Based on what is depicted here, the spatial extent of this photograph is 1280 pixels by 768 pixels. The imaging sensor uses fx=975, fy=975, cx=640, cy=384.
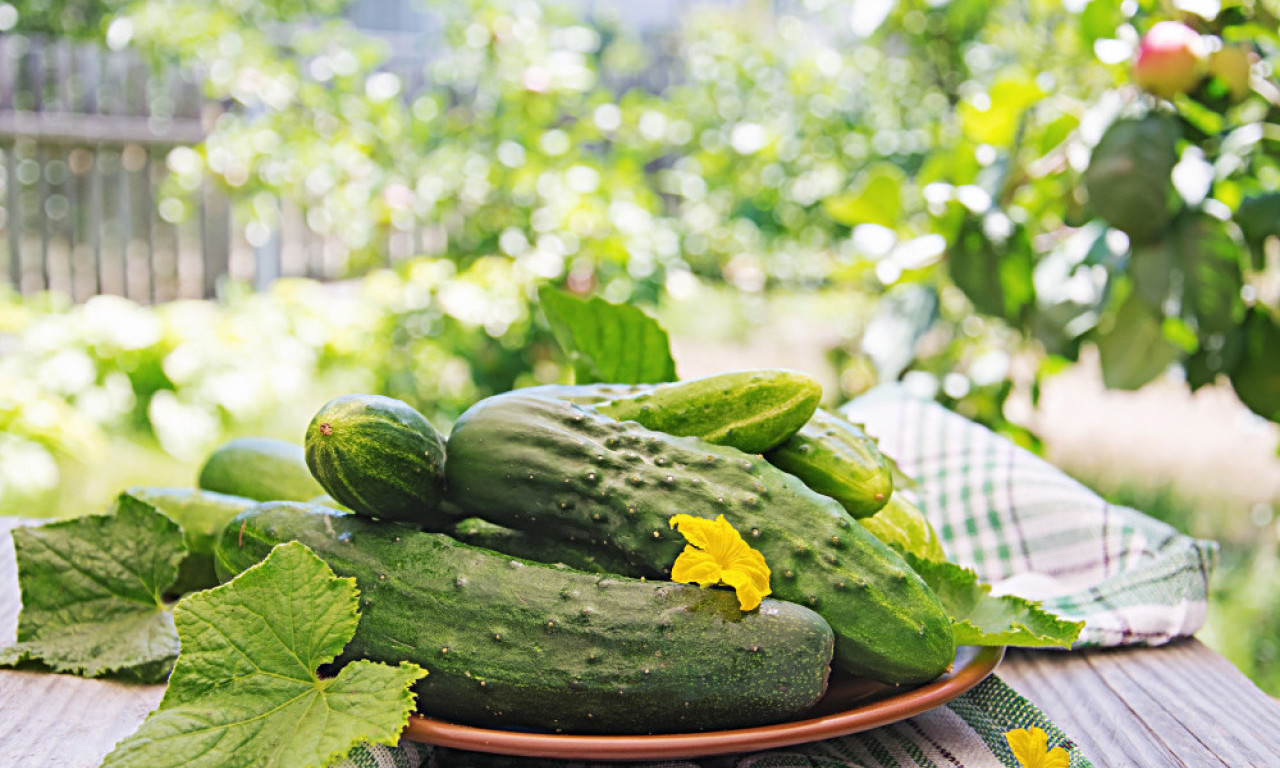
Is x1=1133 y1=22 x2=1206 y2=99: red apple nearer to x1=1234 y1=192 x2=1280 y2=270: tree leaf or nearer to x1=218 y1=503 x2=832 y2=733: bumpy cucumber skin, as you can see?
x1=1234 y1=192 x2=1280 y2=270: tree leaf

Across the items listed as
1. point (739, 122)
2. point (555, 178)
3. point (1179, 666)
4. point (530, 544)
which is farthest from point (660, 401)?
point (739, 122)

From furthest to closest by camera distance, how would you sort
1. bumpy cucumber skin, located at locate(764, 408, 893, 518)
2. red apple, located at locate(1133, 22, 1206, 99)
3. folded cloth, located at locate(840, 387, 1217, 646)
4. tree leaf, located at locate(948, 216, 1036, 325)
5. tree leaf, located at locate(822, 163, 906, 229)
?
1. tree leaf, located at locate(822, 163, 906, 229)
2. tree leaf, located at locate(948, 216, 1036, 325)
3. red apple, located at locate(1133, 22, 1206, 99)
4. folded cloth, located at locate(840, 387, 1217, 646)
5. bumpy cucumber skin, located at locate(764, 408, 893, 518)

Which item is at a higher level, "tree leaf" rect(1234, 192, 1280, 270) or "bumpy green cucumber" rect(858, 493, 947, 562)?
"tree leaf" rect(1234, 192, 1280, 270)

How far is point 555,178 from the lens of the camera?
3172 mm

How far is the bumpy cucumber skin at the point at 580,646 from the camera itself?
757 millimetres

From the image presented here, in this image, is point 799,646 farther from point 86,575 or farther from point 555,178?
point 555,178

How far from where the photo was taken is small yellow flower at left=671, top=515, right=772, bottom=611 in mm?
792

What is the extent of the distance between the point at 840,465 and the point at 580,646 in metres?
0.33

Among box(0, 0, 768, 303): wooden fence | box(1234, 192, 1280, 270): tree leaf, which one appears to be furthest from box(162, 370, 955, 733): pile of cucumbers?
box(0, 0, 768, 303): wooden fence

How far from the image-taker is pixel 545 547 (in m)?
0.90

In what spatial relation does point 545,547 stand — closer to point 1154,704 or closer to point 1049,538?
point 1154,704

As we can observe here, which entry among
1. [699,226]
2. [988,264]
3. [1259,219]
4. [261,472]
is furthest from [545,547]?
[699,226]

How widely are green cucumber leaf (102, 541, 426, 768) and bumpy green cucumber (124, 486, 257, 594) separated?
37 centimetres

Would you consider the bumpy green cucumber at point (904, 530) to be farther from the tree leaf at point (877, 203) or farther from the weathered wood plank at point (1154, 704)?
the tree leaf at point (877, 203)
